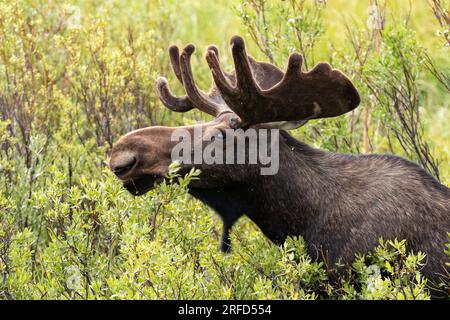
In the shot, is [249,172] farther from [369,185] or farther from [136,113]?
[136,113]

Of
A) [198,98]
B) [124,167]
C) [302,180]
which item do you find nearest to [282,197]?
[302,180]

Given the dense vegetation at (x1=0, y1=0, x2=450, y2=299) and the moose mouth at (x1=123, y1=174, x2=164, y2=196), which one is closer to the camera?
the dense vegetation at (x1=0, y1=0, x2=450, y2=299)

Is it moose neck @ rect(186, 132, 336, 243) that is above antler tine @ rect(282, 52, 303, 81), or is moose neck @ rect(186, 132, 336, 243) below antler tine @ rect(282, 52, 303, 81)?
below

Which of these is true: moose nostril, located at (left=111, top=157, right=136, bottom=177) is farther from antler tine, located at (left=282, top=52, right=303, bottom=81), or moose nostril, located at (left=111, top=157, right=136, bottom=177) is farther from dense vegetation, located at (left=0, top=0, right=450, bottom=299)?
antler tine, located at (left=282, top=52, right=303, bottom=81)

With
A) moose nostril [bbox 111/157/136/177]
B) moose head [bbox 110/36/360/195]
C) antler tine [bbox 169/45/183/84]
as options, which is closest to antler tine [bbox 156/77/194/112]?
antler tine [bbox 169/45/183/84]

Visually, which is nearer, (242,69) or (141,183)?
(242,69)

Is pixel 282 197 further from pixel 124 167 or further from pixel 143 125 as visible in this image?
pixel 143 125

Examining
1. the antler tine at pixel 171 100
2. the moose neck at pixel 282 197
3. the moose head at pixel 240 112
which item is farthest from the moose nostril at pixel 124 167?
the antler tine at pixel 171 100

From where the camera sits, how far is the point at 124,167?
4.71m

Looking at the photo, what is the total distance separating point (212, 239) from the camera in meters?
5.96

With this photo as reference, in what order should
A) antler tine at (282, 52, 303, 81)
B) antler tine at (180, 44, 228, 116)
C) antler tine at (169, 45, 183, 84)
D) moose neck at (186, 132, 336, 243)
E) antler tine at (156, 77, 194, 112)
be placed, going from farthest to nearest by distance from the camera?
antler tine at (156, 77, 194, 112), antler tine at (169, 45, 183, 84), antler tine at (180, 44, 228, 116), moose neck at (186, 132, 336, 243), antler tine at (282, 52, 303, 81)

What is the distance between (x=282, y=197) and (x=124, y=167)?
0.91 metres

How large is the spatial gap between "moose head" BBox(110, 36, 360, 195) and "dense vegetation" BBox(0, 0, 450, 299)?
15 cm

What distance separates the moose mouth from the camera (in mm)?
4805
